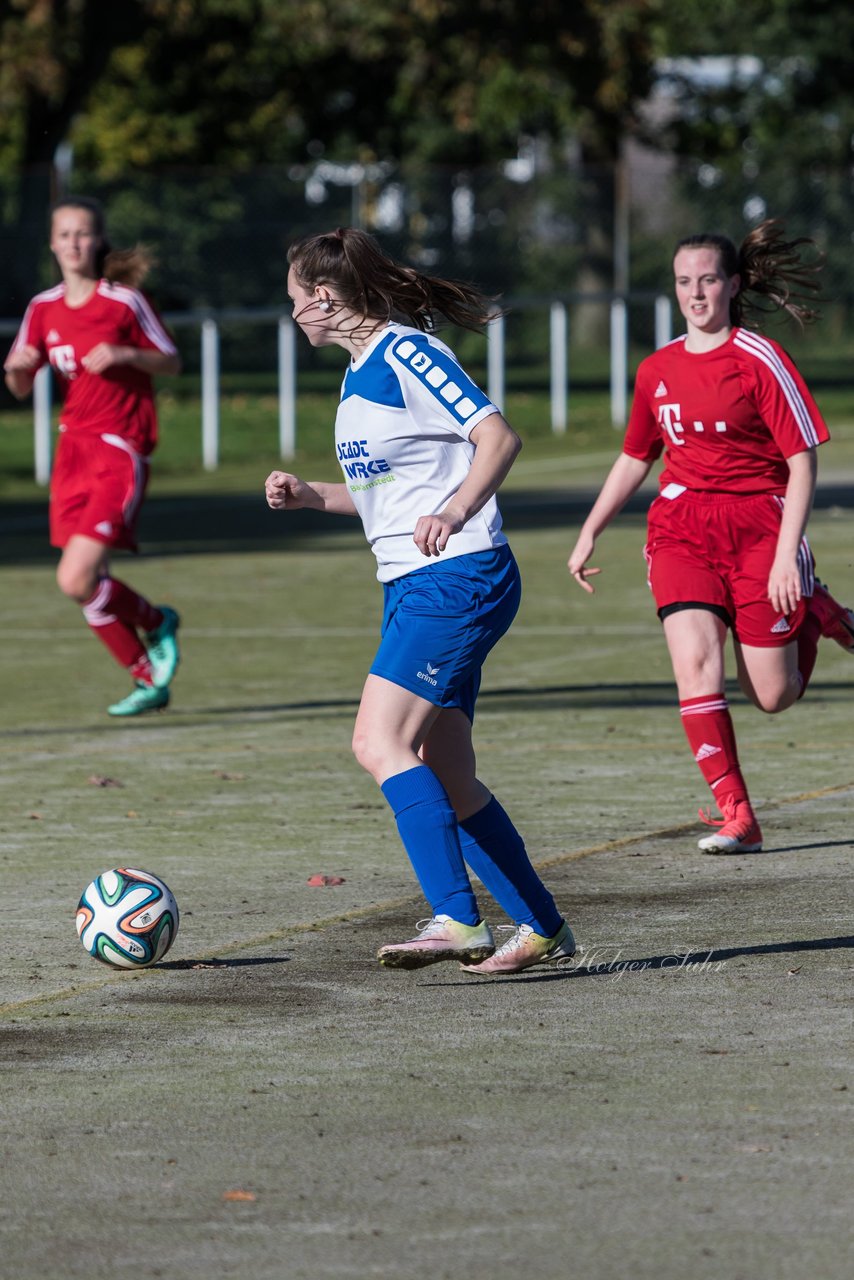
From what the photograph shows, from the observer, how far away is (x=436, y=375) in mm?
5965

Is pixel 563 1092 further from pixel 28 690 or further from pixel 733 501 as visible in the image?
pixel 28 690

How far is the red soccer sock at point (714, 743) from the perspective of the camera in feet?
26.3

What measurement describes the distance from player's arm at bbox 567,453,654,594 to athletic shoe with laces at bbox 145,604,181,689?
153 inches

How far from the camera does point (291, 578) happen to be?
17.8 meters

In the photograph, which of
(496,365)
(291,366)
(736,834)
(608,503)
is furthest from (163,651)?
(496,365)

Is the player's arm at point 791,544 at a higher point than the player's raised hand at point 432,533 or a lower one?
lower

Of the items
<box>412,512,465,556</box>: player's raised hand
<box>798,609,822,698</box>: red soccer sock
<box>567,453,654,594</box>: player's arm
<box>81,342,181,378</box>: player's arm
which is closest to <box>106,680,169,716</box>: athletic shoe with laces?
<box>81,342,181,378</box>: player's arm

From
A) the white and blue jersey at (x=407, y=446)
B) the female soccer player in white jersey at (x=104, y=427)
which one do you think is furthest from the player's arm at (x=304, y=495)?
the female soccer player in white jersey at (x=104, y=427)

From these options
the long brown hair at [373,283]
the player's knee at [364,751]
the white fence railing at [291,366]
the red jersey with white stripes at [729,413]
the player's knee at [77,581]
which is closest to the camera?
the player's knee at [364,751]

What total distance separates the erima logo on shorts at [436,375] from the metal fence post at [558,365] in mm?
26175

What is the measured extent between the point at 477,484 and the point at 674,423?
95.3 inches

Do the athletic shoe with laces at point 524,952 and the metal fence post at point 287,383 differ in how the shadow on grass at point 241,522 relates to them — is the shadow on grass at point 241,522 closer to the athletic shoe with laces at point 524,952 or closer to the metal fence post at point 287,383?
the metal fence post at point 287,383

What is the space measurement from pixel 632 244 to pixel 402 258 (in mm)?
3371

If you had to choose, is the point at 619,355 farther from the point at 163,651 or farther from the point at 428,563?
the point at 428,563
